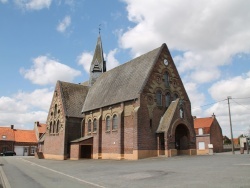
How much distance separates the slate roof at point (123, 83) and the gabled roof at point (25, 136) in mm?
36577

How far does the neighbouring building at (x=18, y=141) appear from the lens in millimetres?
69188

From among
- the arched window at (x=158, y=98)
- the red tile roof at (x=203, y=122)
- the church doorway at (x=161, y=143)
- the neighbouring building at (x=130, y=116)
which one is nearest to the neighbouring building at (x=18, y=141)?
the neighbouring building at (x=130, y=116)

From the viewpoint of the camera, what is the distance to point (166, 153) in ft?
98.0

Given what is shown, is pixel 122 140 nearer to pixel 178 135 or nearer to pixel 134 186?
pixel 178 135

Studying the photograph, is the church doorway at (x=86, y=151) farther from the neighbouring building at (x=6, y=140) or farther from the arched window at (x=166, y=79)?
the neighbouring building at (x=6, y=140)

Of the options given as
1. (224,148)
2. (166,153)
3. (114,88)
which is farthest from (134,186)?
(224,148)

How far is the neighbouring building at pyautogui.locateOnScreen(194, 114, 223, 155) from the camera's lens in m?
57.8

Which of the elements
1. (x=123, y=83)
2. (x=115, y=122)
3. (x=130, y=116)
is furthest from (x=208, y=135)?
(x=130, y=116)

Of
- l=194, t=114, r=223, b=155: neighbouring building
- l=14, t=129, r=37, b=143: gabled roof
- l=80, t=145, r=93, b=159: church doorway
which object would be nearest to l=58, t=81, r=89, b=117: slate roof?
Answer: l=80, t=145, r=93, b=159: church doorway

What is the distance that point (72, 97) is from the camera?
45.0 m

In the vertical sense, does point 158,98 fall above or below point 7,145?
above

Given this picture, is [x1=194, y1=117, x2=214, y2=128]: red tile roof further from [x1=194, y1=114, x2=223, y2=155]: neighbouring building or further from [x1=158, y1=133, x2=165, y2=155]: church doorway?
[x1=158, y1=133, x2=165, y2=155]: church doorway

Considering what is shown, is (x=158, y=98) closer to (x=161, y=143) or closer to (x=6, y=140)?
(x=161, y=143)

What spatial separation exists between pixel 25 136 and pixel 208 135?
47.8 meters
